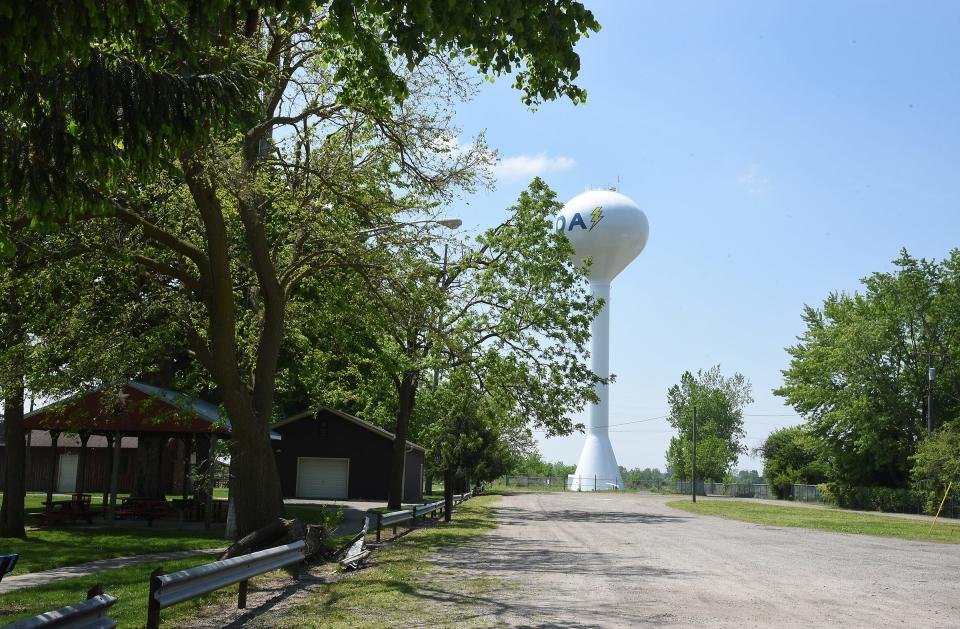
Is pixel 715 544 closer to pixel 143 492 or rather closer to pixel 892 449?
pixel 143 492

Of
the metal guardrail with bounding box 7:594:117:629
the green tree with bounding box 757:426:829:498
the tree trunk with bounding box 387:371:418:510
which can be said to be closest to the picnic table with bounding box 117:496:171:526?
the tree trunk with bounding box 387:371:418:510

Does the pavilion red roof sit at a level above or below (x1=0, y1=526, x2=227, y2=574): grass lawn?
above

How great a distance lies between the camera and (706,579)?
1295 cm

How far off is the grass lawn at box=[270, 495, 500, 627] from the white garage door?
29934 millimetres

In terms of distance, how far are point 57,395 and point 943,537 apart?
25.4 m

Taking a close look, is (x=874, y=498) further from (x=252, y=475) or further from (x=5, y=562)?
(x=5, y=562)

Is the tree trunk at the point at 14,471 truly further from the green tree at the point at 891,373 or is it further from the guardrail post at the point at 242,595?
the green tree at the point at 891,373

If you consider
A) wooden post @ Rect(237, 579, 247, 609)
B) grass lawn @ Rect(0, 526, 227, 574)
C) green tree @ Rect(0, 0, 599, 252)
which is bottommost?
grass lawn @ Rect(0, 526, 227, 574)

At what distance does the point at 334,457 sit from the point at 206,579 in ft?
127

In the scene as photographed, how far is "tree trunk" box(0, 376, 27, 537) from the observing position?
1862 centimetres

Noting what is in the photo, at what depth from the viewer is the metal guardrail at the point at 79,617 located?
17.7 ft

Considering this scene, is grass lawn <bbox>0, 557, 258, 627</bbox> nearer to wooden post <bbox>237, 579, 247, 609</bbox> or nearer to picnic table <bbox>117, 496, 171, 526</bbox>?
wooden post <bbox>237, 579, 247, 609</bbox>

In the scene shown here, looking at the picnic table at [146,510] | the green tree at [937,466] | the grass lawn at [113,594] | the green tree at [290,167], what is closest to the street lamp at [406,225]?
the green tree at [290,167]

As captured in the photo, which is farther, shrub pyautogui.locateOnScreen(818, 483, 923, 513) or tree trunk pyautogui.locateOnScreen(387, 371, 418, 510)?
shrub pyautogui.locateOnScreen(818, 483, 923, 513)
